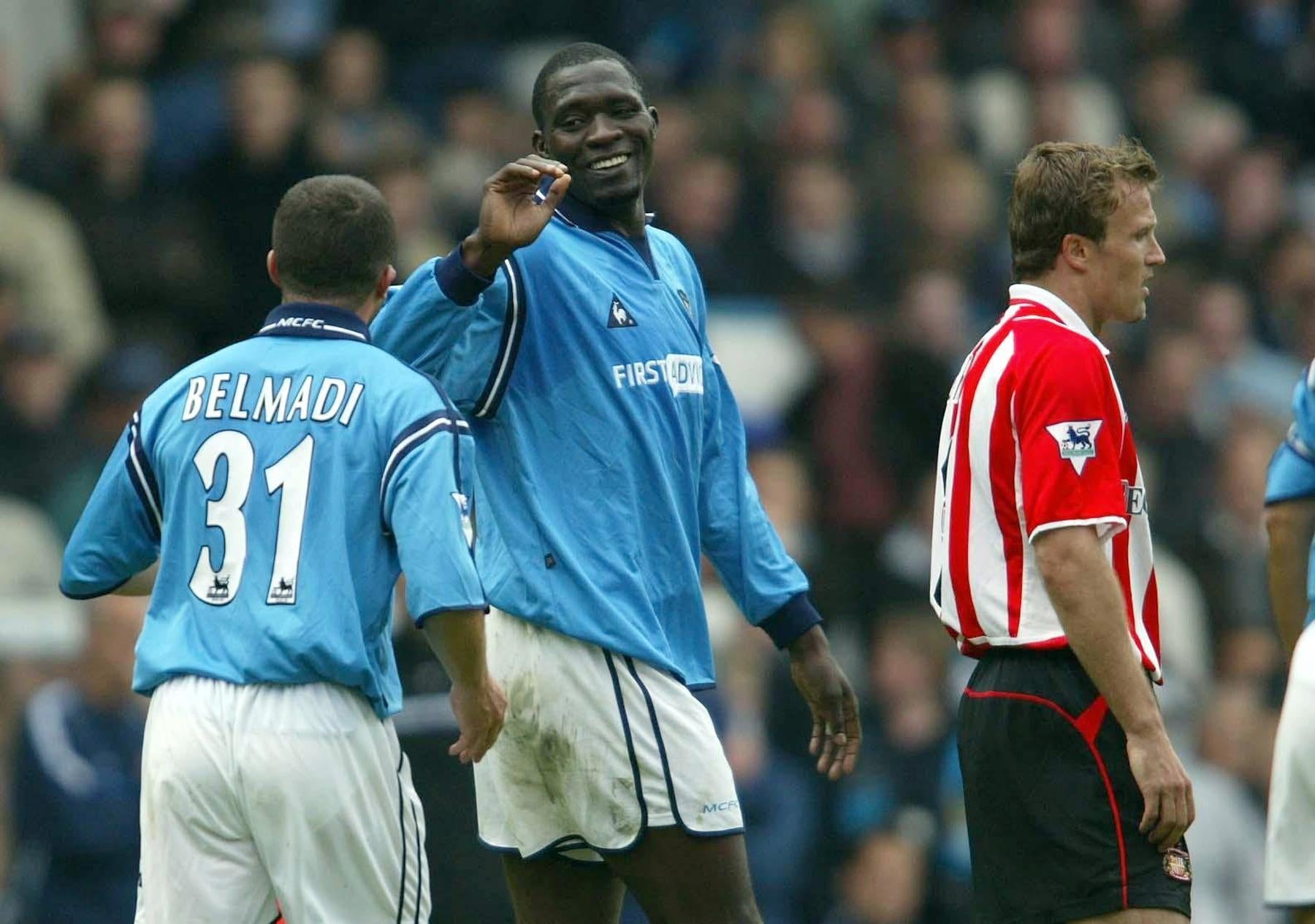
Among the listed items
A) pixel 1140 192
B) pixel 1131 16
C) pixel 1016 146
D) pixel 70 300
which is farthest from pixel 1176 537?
pixel 1140 192

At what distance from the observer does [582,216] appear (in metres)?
5.59

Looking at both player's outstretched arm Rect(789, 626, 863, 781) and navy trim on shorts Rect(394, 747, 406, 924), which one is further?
player's outstretched arm Rect(789, 626, 863, 781)

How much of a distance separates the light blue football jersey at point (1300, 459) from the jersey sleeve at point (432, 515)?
2108 millimetres

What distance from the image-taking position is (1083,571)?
4.82 metres

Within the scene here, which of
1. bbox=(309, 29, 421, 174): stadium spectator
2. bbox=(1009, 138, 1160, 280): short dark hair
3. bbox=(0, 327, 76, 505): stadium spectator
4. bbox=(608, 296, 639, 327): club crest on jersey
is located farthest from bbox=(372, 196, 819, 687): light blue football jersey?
bbox=(309, 29, 421, 174): stadium spectator

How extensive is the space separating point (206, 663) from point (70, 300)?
19.6 ft

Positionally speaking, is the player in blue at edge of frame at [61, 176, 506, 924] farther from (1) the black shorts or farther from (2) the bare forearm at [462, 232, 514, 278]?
(1) the black shorts

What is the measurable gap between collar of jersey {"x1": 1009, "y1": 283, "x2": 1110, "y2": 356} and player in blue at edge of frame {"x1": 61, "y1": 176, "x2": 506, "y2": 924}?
1303 mm

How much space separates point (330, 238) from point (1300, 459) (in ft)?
8.16

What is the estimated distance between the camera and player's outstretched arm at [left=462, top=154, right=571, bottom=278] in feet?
16.5

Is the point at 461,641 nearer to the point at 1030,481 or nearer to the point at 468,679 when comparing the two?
the point at 468,679

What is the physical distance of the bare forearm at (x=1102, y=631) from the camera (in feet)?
15.7

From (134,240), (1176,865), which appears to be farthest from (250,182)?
(1176,865)

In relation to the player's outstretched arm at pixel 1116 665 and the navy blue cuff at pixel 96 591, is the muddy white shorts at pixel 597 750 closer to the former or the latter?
the navy blue cuff at pixel 96 591
